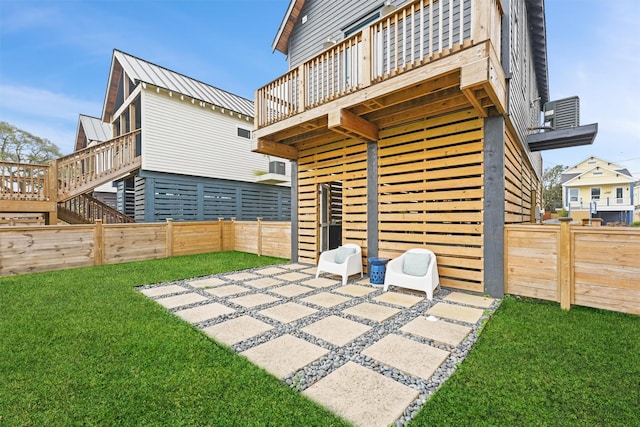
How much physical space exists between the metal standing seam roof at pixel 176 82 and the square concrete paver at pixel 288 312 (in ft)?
33.1

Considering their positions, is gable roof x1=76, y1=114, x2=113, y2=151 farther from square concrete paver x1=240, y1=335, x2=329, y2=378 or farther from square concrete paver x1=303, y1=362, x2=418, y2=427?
square concrete paver x1=303, y1=362, x2=418, y2=427

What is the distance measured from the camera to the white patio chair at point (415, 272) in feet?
14.1

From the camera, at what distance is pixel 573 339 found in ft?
9.25

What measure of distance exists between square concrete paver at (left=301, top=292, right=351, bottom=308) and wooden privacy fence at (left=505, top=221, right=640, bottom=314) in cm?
262

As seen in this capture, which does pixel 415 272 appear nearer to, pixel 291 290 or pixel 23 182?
pixel 291 290

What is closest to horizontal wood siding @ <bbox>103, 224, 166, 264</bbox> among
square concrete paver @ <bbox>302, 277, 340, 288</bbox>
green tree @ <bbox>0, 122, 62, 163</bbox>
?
square concrete paver @ <bbox>302, 277, 340, 288</bbox>

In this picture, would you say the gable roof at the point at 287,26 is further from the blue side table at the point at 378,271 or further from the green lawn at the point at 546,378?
the green lawn at the point at 546,378

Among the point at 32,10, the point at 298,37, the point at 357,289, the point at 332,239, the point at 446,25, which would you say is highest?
the point at 32,10

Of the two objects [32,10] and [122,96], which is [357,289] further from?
[32,10]

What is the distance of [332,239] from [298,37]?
594cm

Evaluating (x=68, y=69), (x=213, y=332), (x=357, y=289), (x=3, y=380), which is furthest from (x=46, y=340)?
(x=68, y=69)

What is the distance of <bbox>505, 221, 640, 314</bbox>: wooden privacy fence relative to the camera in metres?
3.50

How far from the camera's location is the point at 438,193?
16.3ft

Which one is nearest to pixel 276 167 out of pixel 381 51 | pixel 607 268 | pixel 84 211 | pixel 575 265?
pixel 84 211
